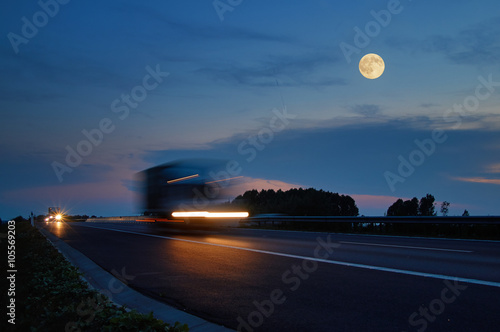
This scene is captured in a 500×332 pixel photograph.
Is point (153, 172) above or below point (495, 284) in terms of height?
above

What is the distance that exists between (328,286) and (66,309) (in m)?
3.95

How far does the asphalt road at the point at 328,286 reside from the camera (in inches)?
212

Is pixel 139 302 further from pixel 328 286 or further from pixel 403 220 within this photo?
pixel 403 220

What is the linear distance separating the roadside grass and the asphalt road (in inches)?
39.4

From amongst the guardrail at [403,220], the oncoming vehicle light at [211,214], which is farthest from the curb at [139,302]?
the guardrail at [403,220]

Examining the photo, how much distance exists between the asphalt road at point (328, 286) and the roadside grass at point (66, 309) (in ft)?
3.29

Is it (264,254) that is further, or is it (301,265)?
(264,254)

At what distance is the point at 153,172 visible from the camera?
1052 inches

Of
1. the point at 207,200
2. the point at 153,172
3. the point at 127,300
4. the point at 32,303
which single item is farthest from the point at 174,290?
the point at 153,172

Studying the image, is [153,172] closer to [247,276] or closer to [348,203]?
[247,276]

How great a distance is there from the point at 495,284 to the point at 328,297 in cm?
278

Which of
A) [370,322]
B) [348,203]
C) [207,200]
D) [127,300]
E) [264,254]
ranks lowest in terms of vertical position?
[370,322]

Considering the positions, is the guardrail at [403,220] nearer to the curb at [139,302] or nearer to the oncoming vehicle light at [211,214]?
the oncoming vehicle light at [211,214]

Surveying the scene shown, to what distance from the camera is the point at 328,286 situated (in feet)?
23.9
